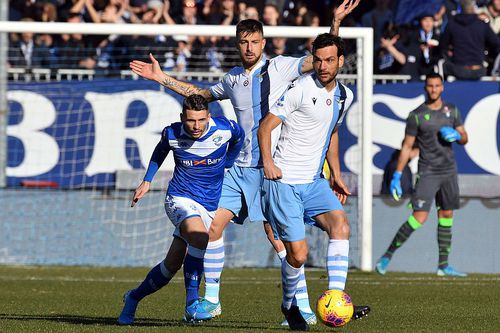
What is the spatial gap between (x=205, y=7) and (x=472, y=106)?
5059 millimetres

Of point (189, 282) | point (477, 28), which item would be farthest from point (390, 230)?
point (189, 282)

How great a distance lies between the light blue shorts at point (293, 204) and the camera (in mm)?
9070

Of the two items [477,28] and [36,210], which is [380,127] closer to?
[477,28]

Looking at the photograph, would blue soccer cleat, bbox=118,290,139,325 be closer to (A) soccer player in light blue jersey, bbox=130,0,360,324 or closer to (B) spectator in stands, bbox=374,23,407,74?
(A) soccer player in light blue jersey, bbox=130,0,360,324

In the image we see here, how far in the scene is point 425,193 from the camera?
16.2m

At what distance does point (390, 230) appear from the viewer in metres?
17.5

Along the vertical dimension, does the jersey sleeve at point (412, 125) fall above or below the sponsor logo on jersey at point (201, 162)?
above

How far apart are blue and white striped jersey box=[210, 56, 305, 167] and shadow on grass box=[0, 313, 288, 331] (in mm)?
1453

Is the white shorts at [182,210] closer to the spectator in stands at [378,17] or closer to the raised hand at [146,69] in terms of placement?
the raised hand at [146,69]

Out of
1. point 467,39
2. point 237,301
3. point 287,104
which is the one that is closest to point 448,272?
point 467,39

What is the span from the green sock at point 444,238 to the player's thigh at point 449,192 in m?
0.20

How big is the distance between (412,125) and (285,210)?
7437 mm

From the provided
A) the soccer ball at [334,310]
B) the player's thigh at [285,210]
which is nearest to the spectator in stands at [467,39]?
the player's thigh at [285,210]

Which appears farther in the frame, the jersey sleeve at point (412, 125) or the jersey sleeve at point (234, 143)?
the jersey sleeve at point (412, 125)
